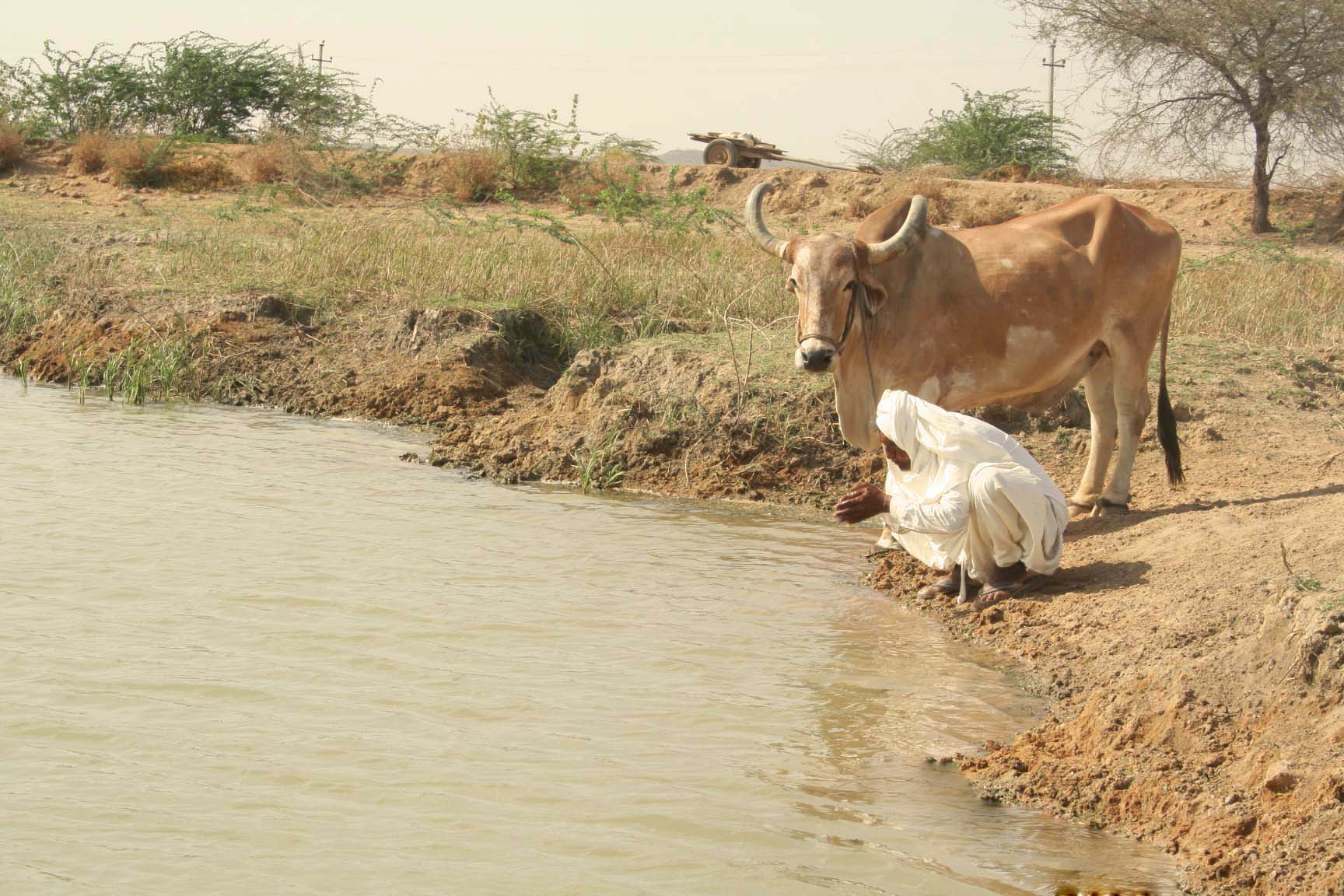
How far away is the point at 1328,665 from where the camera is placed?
14.3 ft

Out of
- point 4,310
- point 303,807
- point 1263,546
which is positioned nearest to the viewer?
point 303,807

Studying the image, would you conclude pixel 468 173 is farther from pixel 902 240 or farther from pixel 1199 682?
pixel 1199 682

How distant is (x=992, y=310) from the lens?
7223 millimetres

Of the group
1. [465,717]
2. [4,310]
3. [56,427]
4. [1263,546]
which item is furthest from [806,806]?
[4,310]

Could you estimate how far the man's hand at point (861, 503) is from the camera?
5.91m

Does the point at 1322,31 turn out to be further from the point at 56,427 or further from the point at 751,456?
the point at 56,427

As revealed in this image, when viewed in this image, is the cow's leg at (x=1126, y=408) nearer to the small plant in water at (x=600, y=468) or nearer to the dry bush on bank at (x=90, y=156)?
the small plant in water at (x=600, y=468)

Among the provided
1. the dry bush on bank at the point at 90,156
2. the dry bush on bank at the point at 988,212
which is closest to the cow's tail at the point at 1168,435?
the dry bush on bank at the point at 988,212

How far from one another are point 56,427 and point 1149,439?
7.22 m

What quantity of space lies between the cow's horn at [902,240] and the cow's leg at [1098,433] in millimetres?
1523

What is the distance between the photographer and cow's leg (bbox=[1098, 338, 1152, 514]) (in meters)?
7.61

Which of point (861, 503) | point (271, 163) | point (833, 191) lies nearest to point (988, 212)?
point (833, 191)

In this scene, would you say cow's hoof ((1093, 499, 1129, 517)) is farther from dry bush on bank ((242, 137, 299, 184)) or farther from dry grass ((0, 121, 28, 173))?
dry grass ((0, 121, 28, 173))

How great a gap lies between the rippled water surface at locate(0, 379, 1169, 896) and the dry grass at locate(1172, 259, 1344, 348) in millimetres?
4870
